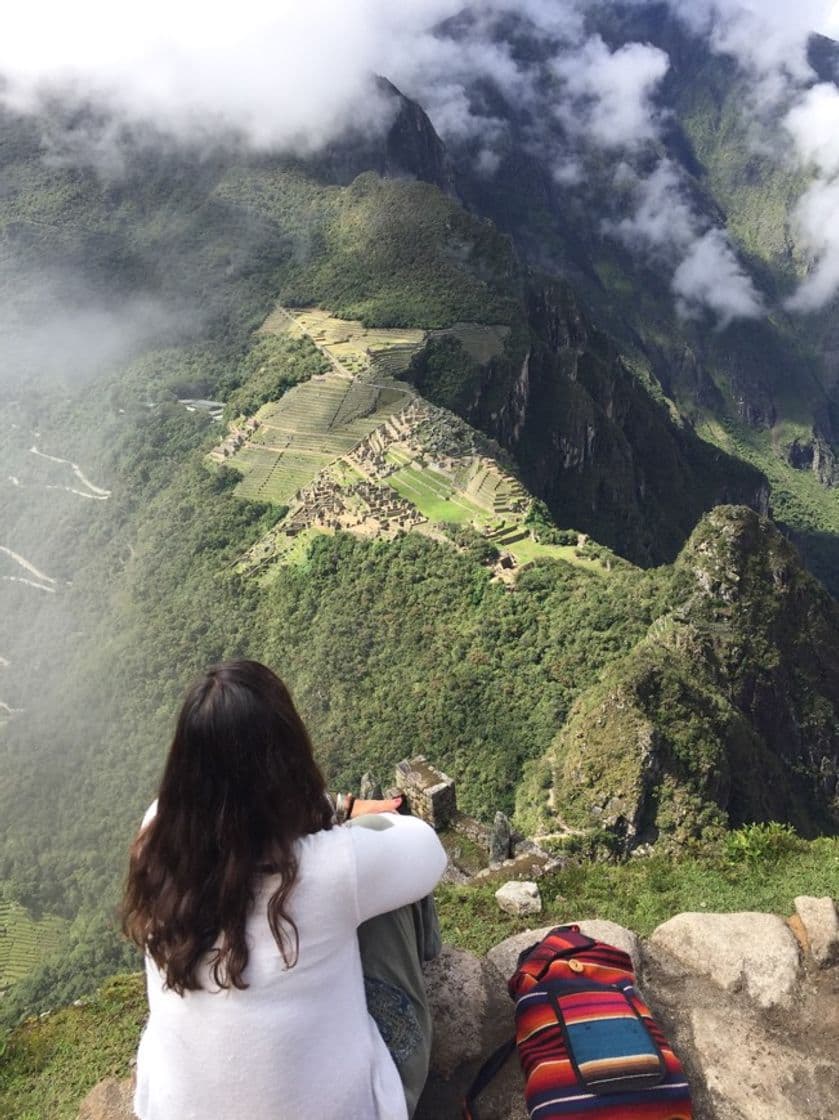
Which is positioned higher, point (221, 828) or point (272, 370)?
point (221, 828)

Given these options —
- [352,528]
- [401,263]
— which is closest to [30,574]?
[352,528]

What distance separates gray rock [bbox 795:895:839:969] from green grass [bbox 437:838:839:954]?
0.88 metres

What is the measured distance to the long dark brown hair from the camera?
3.08 m

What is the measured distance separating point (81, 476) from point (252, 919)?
64618mm

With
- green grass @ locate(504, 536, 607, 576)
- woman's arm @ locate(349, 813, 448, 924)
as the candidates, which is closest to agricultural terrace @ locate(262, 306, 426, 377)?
green grass @ locate(504, 536, 607, 576)

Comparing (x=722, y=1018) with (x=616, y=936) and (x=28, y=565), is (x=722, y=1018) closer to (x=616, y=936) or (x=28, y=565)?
(x=616, y=936)

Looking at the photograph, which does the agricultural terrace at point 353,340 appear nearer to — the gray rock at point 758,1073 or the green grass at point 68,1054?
the green grass at point 68,1054

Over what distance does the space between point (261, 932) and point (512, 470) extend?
41511 mm

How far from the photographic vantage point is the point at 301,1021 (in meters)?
3.11

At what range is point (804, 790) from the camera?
31.0 m

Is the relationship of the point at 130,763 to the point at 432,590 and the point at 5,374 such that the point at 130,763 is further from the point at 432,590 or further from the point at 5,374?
the point at 5,374

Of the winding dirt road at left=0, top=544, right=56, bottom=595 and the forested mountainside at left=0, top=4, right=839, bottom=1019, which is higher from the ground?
the forested mountainside at left=0, top=4, right=839, bottom=1019

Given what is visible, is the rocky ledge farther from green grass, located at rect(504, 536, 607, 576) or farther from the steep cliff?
the steep cliff

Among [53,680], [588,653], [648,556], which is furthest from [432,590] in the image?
[648,556]
